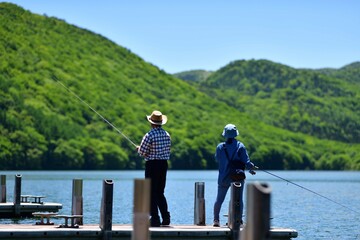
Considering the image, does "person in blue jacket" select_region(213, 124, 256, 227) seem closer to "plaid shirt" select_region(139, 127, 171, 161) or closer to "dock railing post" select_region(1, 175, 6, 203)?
"plaid shirt" select_region(139, 127, 171, 161)

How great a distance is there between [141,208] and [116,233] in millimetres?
6356

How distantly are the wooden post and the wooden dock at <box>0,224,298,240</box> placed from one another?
5819 mm

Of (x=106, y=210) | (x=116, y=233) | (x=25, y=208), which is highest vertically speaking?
(x=106, y=210)

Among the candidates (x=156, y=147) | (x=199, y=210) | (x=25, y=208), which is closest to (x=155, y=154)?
(x=156, y=147)

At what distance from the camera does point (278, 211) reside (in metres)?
44.4

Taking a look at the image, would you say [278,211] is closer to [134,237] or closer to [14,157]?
[134,237]

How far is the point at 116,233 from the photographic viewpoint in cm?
1783

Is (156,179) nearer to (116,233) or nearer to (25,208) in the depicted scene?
(116,233)

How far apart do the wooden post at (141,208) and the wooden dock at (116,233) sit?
229 inches

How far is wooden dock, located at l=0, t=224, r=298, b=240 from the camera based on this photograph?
1741cm

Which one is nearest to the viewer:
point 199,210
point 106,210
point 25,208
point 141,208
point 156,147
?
point 141,208

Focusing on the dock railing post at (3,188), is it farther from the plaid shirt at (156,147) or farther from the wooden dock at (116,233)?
the plaid shirt at (156,147)

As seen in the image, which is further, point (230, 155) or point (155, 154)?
point (230, 155)

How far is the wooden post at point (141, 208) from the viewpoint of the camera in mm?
11320
